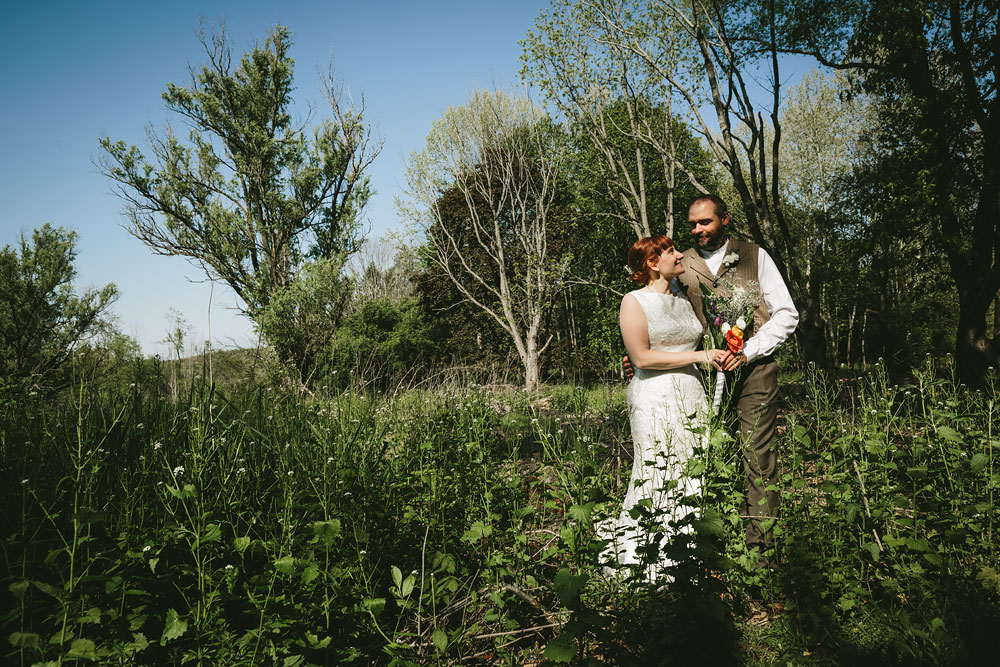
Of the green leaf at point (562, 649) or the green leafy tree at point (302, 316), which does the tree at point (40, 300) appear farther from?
the green leaf at point (562, 649)

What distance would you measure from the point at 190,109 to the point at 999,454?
17.9 metres

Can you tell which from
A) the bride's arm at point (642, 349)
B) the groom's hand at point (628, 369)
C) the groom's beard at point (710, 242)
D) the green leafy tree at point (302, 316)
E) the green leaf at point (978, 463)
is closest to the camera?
the green leaf at point (978, 463)

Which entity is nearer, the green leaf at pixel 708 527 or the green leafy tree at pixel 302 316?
the green leaf at pixel 708 527

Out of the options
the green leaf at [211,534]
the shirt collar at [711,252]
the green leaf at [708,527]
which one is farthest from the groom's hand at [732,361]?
the green leaf at [211,534]

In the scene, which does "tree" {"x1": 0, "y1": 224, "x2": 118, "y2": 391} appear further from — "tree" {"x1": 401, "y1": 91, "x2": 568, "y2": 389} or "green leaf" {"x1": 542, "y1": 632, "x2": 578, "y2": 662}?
"green leaf" {"x1": 542, "y1": 632, "x2": 578, "y2": 662}

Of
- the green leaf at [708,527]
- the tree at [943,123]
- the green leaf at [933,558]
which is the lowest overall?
the green leaf at [933,558]

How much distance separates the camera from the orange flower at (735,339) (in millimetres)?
2998

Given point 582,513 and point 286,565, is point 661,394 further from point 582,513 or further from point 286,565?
point 286,565

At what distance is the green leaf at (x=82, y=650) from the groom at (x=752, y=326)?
2877 mm

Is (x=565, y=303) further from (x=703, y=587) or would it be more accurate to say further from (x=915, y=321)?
(x=703, y=587)

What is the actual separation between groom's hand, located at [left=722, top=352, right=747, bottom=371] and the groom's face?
0.85 m

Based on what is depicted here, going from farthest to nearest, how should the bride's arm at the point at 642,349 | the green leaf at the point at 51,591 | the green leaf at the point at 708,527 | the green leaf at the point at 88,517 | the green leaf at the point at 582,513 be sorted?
the bride's arm at the point at 642,349 < the green leaf at the point at 582,513 < the green leaf at the point at 708,527 < the green leaf at the point at 88,517 < the green leaf at the point at 51,591

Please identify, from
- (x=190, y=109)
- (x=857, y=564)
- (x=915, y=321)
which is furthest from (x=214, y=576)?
(x=915, y=321)

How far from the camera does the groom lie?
2.90 metres
